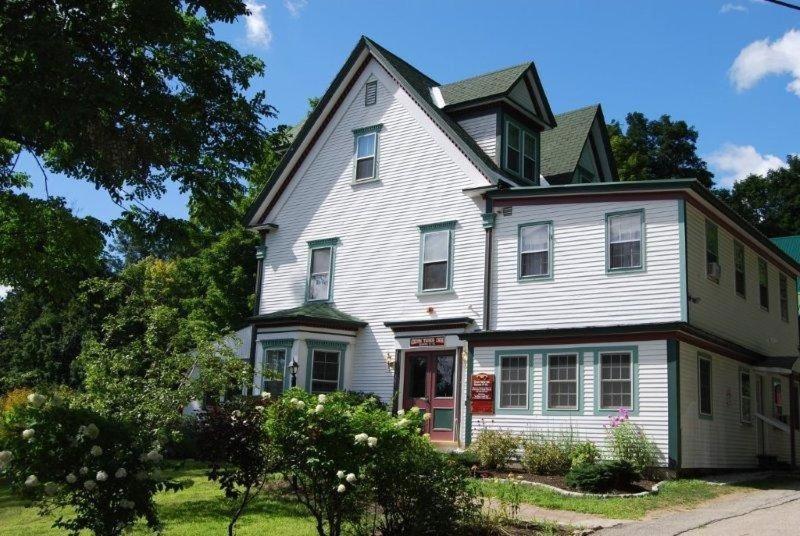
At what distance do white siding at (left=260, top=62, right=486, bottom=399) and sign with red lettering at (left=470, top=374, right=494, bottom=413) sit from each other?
1604mm

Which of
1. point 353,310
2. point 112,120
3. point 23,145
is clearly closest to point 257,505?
point 112,120

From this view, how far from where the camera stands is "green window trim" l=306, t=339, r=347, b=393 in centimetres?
2133

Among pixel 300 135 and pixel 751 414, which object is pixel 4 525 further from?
pixel 751 414

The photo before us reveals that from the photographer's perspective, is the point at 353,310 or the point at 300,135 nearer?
the point at 353,310

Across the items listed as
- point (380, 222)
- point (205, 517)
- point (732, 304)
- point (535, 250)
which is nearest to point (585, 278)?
point (535, 250)

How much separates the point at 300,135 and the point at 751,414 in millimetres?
15319

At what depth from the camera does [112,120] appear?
12.8 metres

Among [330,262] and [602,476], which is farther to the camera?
[330,262]

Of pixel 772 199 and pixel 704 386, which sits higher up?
pixel 772 199

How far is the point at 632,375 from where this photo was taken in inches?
679

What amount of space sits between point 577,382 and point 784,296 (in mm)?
12055

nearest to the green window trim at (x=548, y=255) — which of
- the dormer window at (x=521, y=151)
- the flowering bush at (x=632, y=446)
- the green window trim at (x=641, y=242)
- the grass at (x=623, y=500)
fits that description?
the green window trim at (x=641, y=242)

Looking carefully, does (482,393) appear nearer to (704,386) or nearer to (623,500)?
(704,386)

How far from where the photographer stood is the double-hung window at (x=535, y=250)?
63.6 ft
